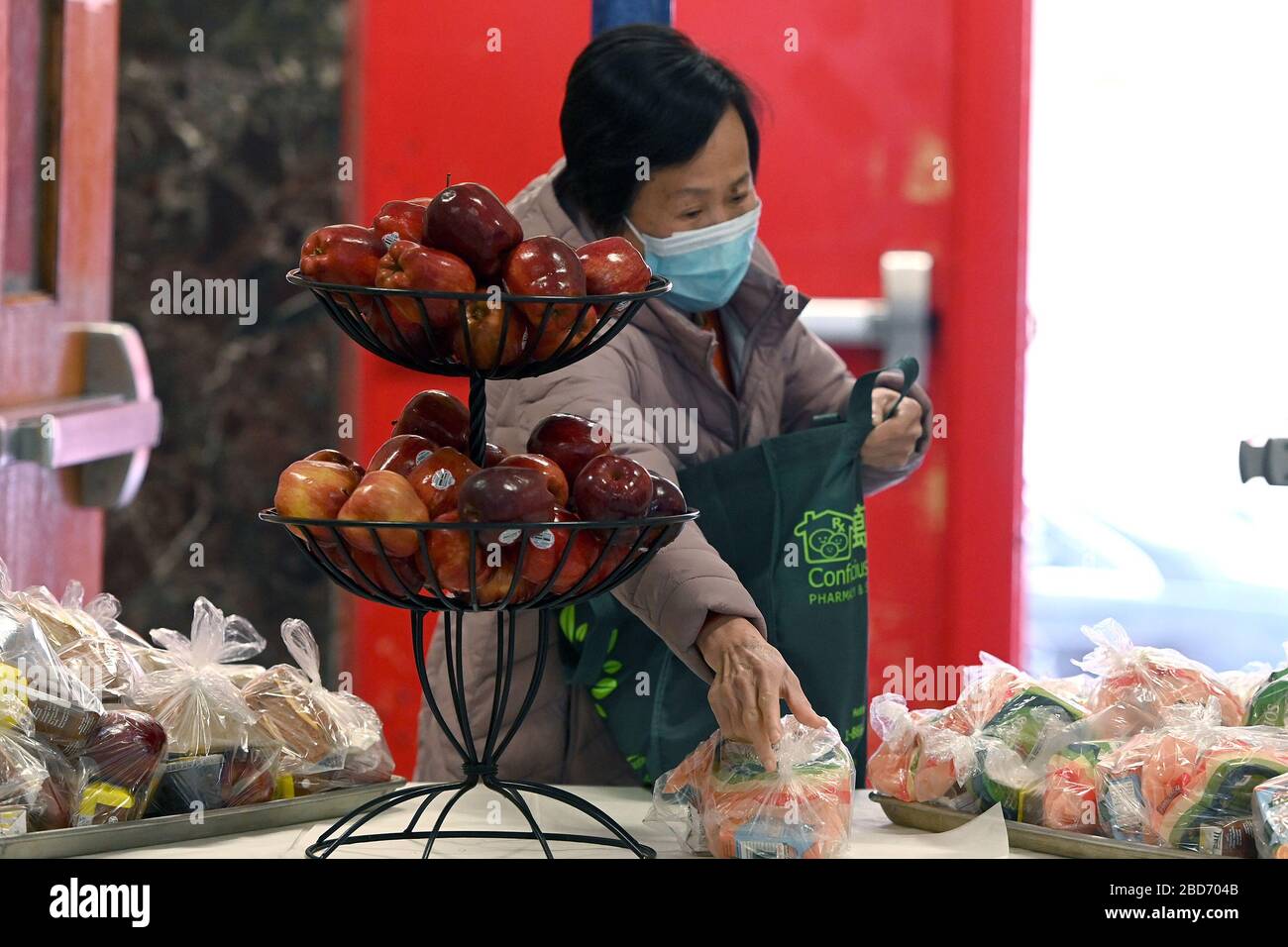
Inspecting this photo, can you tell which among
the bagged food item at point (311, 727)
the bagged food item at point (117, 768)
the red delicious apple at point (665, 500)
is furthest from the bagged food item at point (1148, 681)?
the bagged food item at point (117, 768)

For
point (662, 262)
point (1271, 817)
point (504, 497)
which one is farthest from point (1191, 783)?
point (662, 262)

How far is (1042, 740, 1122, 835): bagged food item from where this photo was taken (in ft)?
3.65

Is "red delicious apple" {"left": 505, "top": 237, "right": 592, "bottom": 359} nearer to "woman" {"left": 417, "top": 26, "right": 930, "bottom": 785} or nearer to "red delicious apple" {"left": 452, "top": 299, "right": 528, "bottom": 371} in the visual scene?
"red delicious apple" {"left": 452, "top": 299, "right": 528, "bottom": 371}

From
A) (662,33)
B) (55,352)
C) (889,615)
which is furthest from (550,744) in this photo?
(889,615)

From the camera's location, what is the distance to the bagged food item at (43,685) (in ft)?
3.46

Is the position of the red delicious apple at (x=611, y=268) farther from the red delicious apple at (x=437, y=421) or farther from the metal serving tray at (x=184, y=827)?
the metal serving tray at (x=184, y=827)

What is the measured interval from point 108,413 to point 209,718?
108cm

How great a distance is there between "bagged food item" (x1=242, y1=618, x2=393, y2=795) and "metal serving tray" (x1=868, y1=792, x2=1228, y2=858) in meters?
0.43

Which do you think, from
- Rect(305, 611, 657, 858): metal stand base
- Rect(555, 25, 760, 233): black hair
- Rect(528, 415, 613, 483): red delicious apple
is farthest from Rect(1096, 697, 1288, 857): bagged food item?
Rect(555, 25, 760, 233): black hair

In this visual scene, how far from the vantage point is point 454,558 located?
94cm

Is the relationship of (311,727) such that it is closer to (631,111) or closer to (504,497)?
(504,497)

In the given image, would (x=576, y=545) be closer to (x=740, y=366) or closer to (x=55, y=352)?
(x=740, y=366)

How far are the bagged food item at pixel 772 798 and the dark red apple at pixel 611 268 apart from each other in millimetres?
350
